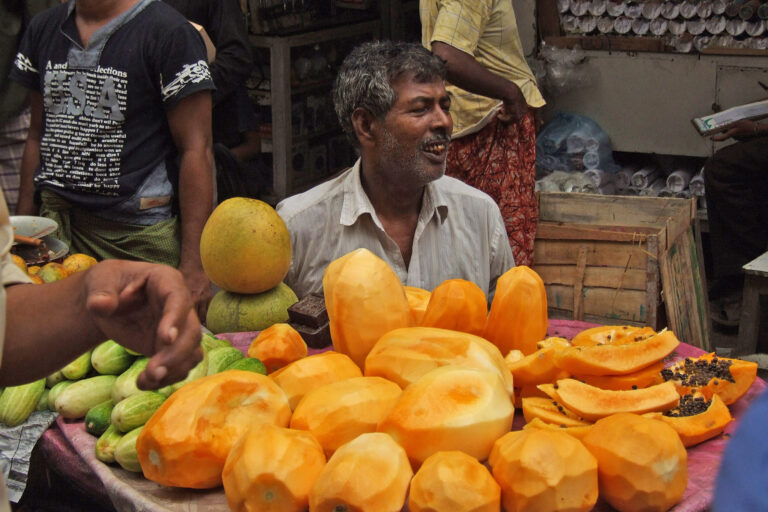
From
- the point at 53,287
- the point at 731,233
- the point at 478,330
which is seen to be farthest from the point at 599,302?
the point at 53,287

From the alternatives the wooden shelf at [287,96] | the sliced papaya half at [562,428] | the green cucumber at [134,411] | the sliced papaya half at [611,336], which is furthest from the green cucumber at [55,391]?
the wooden shelf at [287,96]

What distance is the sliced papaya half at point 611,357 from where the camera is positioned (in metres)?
1.82

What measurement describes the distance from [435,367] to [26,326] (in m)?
0.77

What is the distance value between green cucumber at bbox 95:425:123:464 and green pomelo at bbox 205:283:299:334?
76 cm

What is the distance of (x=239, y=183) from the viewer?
4.90 m

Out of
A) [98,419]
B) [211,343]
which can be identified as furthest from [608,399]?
[98,419]

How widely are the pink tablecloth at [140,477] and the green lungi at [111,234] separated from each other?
50.2 inches

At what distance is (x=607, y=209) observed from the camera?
4355 mm

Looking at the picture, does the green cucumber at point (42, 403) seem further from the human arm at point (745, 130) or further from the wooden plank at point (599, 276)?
the human arm at point (745, 130)

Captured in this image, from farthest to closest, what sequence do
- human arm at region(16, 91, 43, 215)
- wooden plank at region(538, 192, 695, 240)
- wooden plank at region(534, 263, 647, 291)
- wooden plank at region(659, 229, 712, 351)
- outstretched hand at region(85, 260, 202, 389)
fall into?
1. wooden plank at region(538, 192, 695, 240)
2. wooden plank at region(534, 263, 647, 291)
3. wooden plank at region(659, 229, 712, 351)
4. human arm at region(16, 91, 43, 215)
5. outstretched hand at region(85, 260, 202, 389)

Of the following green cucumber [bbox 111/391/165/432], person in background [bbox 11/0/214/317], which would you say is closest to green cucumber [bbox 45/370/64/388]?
green cucumber [bbox 111/391/165/432]

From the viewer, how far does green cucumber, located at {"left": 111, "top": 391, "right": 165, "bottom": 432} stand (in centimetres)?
184

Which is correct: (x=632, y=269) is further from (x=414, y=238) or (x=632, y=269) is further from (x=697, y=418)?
(x=697, y=418)

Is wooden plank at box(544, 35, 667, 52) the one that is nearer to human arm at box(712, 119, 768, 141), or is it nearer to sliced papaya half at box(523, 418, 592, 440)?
human arm at box(712, 119, 768, 141)
